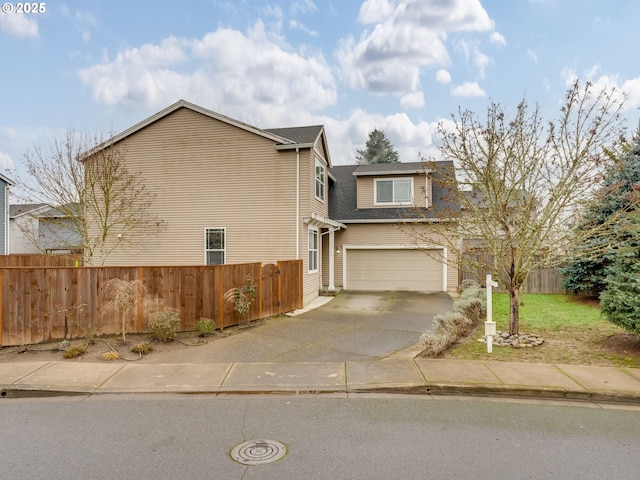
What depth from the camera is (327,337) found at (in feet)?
26.9

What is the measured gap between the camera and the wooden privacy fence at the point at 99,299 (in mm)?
7133

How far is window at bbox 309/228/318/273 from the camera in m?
14.0

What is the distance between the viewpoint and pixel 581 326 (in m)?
9.16

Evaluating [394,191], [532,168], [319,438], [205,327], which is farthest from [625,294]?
[394,191]

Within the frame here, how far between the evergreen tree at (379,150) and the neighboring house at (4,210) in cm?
3675

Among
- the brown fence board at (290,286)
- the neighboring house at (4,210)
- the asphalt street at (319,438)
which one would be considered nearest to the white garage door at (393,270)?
the brown fence board at (290,286)

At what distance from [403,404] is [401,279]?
12258mm

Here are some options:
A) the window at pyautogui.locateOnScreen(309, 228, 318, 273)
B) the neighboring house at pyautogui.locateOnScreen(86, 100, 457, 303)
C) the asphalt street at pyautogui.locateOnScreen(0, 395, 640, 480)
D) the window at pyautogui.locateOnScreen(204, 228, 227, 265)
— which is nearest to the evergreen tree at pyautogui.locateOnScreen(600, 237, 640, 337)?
the asphalt street at pyautogui.locateOnScreen(0, 395, 640, 480)

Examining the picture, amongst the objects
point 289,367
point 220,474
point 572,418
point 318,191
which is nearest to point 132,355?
point 289,367

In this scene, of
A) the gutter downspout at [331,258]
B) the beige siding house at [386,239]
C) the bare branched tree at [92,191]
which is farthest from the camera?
the beige siding house at [386,239]

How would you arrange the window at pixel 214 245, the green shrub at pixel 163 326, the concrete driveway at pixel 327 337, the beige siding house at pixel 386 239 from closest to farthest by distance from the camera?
the concrete driveway at pixel 327 337 → the green shrub at pixel 163 326 → the window at pixel 214 245 → the beige siding house at pixel 386 239

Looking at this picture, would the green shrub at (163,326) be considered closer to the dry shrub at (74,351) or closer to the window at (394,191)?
the dry shrub at (74,351)

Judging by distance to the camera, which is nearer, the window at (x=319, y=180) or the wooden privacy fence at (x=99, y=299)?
the wooden privacy fence at (x=99, y=299)

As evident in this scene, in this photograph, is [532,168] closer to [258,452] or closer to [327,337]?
[327,337]
